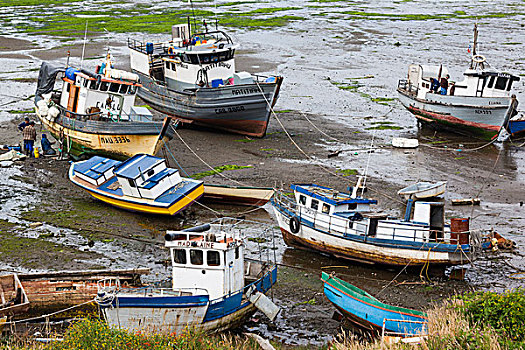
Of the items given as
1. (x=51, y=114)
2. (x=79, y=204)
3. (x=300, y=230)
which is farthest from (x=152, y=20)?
(x=300, y=230)

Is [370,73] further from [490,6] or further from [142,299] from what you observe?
[490,6]

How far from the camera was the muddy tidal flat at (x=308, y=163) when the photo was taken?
1880cm

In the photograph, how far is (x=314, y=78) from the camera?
43.6m

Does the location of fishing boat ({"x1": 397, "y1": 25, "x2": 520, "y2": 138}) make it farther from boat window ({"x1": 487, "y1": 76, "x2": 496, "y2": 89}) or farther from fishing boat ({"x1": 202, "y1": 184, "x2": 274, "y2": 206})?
fishing boat ({"x1": 202, "y1": 184, "x2": 274, "y2": 206})

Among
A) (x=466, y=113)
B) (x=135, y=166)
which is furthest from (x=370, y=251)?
(x=466, y=113)

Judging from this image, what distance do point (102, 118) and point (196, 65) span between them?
6019 mm

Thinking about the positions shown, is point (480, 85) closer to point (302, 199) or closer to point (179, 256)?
point (302, 199)

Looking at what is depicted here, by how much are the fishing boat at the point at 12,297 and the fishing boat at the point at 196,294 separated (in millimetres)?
1898

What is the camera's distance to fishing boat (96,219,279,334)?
584 inches

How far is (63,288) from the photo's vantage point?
56.2ft

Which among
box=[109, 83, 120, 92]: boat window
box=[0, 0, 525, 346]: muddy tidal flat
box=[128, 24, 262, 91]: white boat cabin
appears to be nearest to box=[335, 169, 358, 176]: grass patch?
box=[0, 0, 525, 346]: muddy tidal flat

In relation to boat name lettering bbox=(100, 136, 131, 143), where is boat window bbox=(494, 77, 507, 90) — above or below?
above

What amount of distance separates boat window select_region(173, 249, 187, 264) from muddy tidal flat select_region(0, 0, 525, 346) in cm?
220

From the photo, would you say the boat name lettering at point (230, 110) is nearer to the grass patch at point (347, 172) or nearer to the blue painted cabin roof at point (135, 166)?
the grass patch at point (347, 172)
